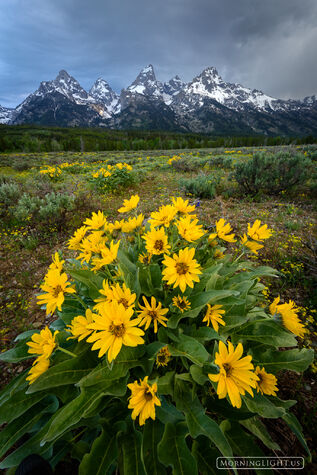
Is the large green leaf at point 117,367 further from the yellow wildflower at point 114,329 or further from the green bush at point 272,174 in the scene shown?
the green bush at point 272,174

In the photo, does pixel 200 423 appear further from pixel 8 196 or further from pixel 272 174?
pixel 8 196

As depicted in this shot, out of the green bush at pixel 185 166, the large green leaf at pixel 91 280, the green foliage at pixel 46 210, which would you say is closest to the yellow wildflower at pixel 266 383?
the large green leaf at pixel 91 280

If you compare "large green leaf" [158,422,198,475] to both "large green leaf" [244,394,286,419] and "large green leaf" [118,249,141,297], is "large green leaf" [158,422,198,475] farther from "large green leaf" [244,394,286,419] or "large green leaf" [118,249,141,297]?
"large green leaf" [118,249,141,297]

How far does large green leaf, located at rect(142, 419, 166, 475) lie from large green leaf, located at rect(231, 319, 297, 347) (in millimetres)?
722

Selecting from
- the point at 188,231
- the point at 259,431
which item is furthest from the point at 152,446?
the point at 188,231

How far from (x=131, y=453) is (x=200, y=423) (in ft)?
1.42

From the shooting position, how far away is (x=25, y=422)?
1235mm

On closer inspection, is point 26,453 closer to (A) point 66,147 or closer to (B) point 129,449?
(B) point 129,449

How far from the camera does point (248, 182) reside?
603 centimetres

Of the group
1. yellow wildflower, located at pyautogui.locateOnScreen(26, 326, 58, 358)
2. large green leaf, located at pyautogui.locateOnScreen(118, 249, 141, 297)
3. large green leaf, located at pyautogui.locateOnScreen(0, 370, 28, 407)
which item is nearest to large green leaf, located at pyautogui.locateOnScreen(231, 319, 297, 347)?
large green leaf, located at pyautogui.locateOnScreen(118, 249, 141, 297)

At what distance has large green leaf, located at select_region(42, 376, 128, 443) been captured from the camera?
37.2 inches

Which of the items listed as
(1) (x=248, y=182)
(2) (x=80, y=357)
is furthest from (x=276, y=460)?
(1) (x=248, y=182)

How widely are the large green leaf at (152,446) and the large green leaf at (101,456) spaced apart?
0.17m

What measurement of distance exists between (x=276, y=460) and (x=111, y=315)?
4.57 feet
